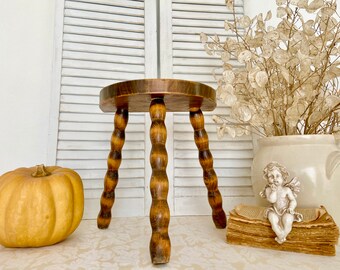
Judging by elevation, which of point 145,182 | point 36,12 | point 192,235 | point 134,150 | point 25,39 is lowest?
point 192,235

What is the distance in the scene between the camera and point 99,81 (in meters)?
1.02

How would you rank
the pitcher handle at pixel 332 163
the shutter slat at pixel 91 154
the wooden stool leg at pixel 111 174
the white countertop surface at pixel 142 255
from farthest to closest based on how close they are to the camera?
the shutter slat at pixel 91 154
the wooden stool leg at pixel 111 174
the pitcher handle at pixel 332 163
the white countertop surface at pixel 142 255

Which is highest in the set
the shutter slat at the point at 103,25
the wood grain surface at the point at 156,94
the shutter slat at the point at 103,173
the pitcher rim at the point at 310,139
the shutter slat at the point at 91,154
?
the shutter slat at the point at 103,25

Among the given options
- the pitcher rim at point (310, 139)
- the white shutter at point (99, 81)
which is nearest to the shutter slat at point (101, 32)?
the white shutter at point (99, 81)

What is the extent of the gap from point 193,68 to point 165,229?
2.22ft

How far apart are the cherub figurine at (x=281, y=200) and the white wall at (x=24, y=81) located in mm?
792

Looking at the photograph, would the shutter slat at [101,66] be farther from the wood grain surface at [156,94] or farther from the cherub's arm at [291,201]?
the cherub's arm at [291,201]

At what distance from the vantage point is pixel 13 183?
25.8 inches

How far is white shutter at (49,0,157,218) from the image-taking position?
3.18 feet

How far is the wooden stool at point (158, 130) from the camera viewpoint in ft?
1.91

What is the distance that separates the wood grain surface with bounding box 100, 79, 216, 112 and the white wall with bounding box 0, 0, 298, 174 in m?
0.40

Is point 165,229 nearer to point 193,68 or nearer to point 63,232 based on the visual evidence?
point 63,232

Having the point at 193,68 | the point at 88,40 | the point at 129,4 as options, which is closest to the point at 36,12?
the point at 88,40

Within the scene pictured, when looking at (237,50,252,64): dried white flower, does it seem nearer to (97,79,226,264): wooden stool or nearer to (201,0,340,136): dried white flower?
(201,0,340,136): dried white flower
